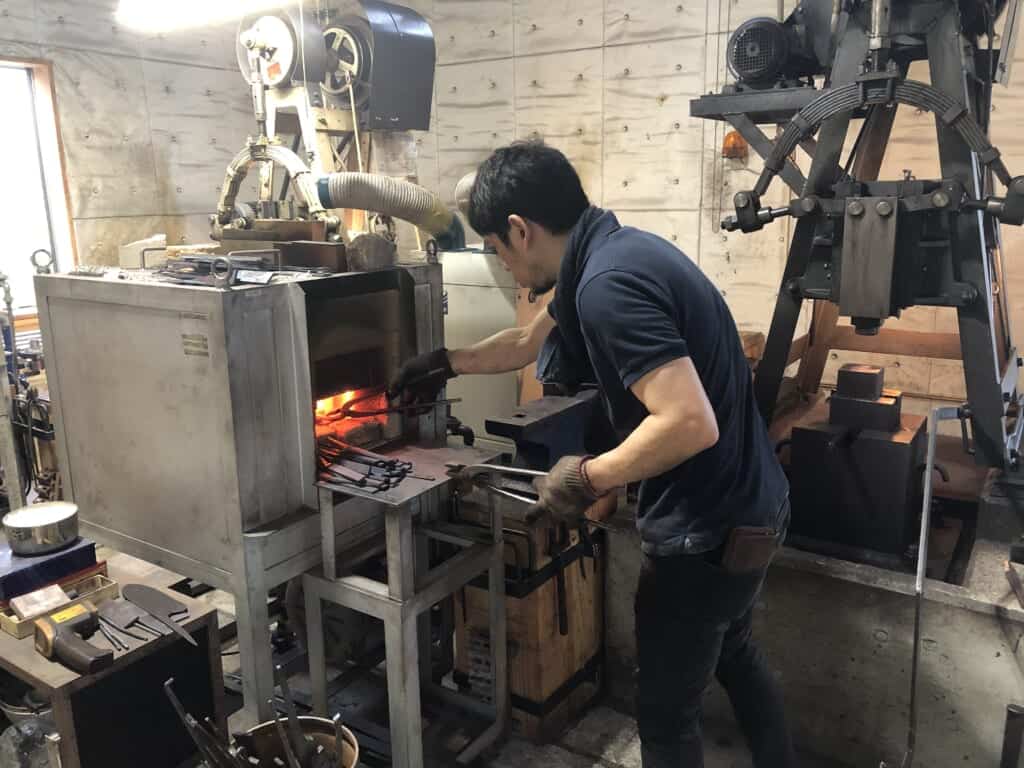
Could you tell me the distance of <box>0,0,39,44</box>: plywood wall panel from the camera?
3.66m

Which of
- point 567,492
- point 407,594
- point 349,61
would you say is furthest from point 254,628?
point 349,61

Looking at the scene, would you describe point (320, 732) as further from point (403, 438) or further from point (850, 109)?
point (850, 109)

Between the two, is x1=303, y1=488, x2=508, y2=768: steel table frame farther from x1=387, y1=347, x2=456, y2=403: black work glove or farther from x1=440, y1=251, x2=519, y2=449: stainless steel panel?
x1=440, y1=251, x2=519, y2=449: stainless steel panel

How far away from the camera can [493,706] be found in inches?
88.9

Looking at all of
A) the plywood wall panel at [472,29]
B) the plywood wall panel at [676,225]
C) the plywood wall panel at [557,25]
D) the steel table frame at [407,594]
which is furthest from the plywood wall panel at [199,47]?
the steel table frame at [407,594]

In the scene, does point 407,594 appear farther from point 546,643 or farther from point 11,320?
point 11,320

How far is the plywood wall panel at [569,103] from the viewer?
4.06m

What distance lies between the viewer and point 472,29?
14.4 feet

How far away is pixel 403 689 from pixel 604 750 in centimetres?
77

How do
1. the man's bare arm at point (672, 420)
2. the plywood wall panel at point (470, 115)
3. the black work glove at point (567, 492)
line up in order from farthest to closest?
the plywood wall panel at point (470, 115) < the black work glove at point (567, 492) < the man's bare arm at point (672, 420)

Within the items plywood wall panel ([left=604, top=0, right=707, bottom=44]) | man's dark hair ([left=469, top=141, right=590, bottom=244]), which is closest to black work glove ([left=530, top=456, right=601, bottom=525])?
man's dark hair ([left=469, top=141, right=590, bottom=244])

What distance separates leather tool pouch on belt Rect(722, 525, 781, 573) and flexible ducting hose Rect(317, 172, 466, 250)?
152cm

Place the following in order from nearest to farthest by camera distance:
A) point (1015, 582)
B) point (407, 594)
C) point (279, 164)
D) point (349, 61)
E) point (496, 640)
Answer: point (407, 594)
point (1015, 582)
point (496, 640)
point (279, 164)
point (349, 61)

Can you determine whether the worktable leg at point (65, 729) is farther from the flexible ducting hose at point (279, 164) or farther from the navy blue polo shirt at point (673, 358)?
the flexible ducting hose at point (279, 164)
